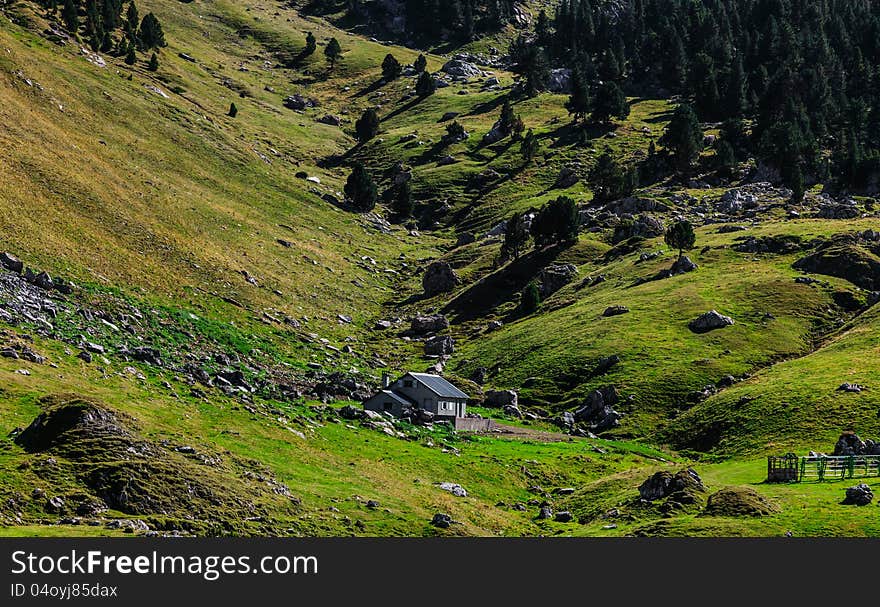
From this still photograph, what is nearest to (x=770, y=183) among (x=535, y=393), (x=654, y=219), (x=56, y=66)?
(x=654, y=219)

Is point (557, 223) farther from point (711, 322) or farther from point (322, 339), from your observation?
point (322, 339)

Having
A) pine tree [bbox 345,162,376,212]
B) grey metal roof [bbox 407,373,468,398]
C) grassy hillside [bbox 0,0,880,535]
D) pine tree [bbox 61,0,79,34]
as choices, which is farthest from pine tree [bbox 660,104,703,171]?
pine tree [bbox 61,0,79,34]

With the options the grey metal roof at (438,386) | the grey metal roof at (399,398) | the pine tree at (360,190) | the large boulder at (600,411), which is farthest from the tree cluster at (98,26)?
the large boulder at (600,411)

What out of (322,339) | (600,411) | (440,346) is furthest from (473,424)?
(440,346)

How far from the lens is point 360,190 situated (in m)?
178

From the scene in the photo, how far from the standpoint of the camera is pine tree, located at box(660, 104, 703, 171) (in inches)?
7269

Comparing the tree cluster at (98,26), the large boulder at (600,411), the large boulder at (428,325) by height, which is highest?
the tree cluster at (98,26)

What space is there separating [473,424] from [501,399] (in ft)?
36.0

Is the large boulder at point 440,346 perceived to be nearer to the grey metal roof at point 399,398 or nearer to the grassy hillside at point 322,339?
the grassy hillside at point 322,339

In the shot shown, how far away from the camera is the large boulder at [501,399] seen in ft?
336

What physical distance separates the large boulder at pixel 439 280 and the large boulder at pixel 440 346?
23.3 metres

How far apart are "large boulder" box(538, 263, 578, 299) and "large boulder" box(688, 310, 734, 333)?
3006 cm

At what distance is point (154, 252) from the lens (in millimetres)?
110562

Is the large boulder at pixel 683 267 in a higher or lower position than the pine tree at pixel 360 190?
higher
